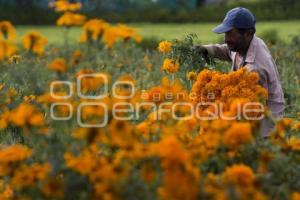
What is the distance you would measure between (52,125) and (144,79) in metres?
5.65

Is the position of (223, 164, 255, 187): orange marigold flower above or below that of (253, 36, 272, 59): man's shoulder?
below

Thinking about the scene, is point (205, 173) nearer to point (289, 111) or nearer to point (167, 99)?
point (167, 99)

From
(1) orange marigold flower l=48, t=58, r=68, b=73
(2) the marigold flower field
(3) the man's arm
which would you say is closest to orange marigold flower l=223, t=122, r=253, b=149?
(2) the marigold flower field

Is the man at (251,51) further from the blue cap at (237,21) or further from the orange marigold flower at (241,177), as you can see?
the orange marigold flower at (241,177)

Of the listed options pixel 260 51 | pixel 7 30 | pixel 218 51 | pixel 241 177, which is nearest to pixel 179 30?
pixel 218 51

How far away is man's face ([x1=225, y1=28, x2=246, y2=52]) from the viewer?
14.7ft

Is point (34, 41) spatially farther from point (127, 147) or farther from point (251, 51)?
point (251, 51)

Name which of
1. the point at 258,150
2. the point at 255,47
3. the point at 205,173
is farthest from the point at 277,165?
the point at 255,47

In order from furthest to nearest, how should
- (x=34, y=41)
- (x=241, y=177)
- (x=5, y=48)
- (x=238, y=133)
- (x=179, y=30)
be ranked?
1. (x=179, y=30)
2. (x=34, y=41)
3. (x=5, y=48)
4. (x=238, y=133)
5. (x=241, y=177)

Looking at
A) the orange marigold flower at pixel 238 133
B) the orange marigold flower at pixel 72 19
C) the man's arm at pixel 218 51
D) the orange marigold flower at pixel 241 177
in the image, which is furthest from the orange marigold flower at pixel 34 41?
the man's arm at pixel 218 51

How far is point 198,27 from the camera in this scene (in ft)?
72.1

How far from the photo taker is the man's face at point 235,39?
448cm

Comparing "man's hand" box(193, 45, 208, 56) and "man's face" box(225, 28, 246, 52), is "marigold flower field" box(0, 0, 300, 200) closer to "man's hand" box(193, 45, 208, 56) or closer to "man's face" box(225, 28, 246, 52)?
"man's face" box(225, 28, 246, 52)

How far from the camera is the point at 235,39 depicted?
4.50 m
